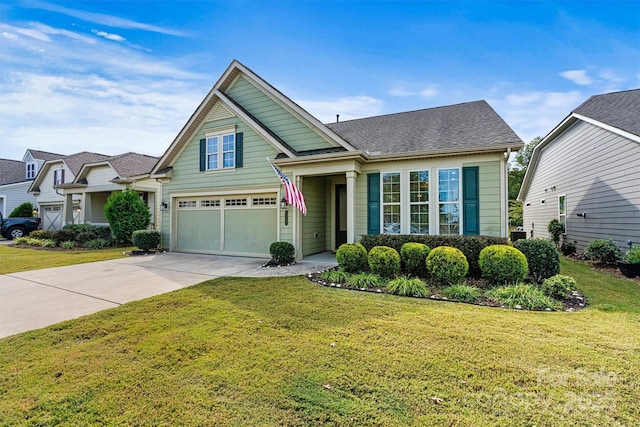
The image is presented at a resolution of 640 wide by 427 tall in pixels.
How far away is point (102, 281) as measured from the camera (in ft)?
22.5

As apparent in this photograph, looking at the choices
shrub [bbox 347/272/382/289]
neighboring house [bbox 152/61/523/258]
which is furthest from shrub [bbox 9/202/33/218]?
shrub [bbox 347/272/382/289]

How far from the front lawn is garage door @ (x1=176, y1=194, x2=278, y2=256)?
5.94 metres

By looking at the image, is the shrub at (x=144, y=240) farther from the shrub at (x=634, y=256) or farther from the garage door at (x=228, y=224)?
the shrub at (x=634, y=256)

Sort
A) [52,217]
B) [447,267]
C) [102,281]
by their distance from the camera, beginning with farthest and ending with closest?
1. [52,217]
2. [102,281]
3. [447,267]

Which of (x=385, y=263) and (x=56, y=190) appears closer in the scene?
(x=385, y=263)

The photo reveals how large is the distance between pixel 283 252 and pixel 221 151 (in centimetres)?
509

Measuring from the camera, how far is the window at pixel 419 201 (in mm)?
8633

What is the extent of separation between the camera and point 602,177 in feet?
32.2

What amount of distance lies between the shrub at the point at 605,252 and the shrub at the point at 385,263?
7130 mm

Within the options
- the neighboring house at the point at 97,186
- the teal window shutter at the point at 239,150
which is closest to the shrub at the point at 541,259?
the teal window shutter at the point at 239,150

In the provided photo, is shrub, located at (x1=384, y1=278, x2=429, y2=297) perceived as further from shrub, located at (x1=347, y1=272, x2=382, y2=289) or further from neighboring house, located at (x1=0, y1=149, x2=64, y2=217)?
neighboring house, located at (x1=0, y1=149, x2=64, y2=217)

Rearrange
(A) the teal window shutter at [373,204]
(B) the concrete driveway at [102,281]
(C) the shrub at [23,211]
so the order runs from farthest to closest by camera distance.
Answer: (C) the shrub at [23,211] < (A) the teal window shutter at [373,204] < (B) the concrete driveway at [102,281]

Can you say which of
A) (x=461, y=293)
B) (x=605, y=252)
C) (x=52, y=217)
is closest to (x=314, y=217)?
(x=461, y=293)

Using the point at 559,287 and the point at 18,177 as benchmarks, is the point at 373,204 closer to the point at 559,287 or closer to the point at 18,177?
the point at 559,287
